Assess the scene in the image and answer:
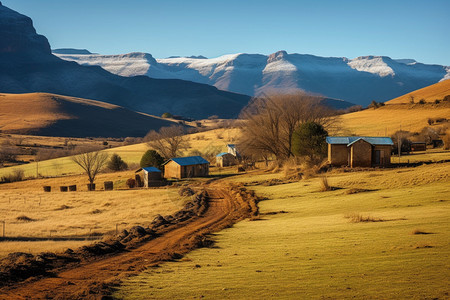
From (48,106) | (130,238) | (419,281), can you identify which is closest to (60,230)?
(130,238)

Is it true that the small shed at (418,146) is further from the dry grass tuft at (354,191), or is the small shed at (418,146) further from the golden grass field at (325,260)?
the golden grass field at (325,260)

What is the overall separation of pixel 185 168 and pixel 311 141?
19.1 meters

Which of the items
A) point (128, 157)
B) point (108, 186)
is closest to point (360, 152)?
point (108, 186)

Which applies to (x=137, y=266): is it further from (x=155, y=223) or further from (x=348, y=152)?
(x=348, y=152)

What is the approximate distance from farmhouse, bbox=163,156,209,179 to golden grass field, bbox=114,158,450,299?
38868mm

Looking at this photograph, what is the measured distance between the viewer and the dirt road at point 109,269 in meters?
12.9

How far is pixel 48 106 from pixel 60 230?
565ft

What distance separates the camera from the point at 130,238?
76.0 feet

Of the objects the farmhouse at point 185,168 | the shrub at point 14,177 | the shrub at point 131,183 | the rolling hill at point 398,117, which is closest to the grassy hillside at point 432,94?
the rolling hill at point 398,117

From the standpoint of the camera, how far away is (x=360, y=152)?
1966 inches

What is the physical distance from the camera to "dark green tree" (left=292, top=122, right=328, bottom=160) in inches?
→ 2235

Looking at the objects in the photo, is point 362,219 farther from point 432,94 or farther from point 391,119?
point 432,94

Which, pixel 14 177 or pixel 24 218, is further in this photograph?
pixel 14 177

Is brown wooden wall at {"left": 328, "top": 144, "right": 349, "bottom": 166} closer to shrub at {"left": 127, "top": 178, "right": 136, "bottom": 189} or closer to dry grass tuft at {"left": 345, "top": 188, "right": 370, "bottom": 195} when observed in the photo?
dry grass tuft at {"left": 345, "top": 188, "right": 370, "bottom": 195}
